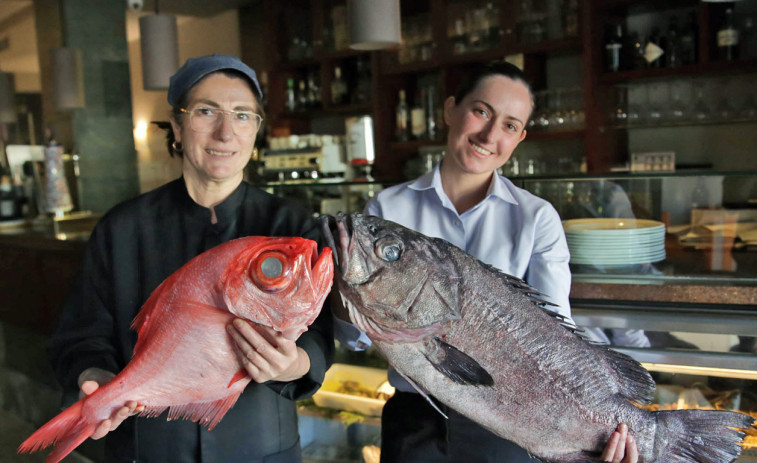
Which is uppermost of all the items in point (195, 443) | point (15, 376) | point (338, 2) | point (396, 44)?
point (338, 2)

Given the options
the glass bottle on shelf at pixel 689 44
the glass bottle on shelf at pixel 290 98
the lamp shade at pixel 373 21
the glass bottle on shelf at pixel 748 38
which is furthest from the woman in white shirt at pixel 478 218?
the glass bottle on shelf at pixel 290 98

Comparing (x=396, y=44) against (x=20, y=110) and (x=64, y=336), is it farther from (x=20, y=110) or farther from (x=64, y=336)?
(x=20, y=110)

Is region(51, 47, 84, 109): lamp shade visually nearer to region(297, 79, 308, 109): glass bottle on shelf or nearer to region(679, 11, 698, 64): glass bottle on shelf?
region(297, 79, 308, 109): glass bottle on shelf

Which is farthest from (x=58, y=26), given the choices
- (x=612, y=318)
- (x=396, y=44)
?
(x=612, y=318)

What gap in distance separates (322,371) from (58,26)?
6.69 meters

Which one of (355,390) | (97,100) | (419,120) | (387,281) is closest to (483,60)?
(419,120)

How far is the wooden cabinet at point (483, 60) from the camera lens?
5.28 metres

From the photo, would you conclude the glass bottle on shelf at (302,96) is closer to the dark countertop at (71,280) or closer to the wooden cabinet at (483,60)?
the wooden cabinet at (483,60)

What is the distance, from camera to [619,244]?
88.7 inches

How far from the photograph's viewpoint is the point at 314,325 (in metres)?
1.57

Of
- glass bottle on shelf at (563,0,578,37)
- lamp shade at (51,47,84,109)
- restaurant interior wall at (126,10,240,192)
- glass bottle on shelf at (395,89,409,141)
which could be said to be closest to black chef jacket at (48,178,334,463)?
glass bottle on shelf at (563,0,578,37)

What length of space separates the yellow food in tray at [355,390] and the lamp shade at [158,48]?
9.57 ft

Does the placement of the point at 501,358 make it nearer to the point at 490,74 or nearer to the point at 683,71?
the point at 490,74

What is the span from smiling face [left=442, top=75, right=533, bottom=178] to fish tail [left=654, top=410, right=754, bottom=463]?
84 centimetres
